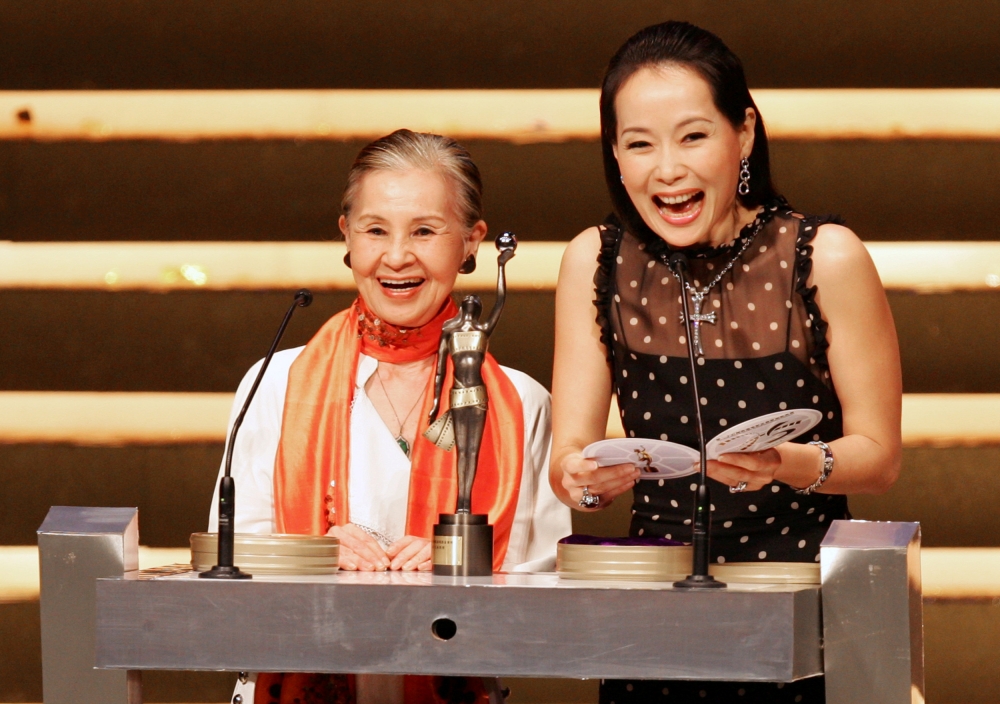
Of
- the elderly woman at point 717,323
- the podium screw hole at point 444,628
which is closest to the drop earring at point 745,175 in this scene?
the elderly woman at point 717,323

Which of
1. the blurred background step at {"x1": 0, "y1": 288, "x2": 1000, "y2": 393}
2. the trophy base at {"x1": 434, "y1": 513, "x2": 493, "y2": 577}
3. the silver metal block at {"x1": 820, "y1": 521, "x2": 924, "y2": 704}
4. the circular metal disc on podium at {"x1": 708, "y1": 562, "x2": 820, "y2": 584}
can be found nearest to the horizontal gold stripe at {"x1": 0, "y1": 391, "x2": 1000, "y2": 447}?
the blurred background step at {"x1": 0, "y1": 288, "x2": 1000, "y2": 393}

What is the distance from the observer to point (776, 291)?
214cm

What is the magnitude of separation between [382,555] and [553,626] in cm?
65

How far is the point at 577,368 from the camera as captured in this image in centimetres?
221

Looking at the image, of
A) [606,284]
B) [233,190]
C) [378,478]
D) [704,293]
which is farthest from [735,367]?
[233,190]

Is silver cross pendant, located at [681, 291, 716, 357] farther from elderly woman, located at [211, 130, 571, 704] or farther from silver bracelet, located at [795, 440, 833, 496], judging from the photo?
elderly woman, located at [211, 130, 571, 704]

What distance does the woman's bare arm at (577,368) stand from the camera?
214cm

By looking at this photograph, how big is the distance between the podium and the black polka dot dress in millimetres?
559

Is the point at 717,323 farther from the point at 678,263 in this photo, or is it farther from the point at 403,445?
the point at 403,445

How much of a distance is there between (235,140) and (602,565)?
8.18ft

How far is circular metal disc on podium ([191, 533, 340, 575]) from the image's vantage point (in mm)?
1729

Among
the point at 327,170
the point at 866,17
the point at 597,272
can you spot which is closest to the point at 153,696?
the point at 327,170

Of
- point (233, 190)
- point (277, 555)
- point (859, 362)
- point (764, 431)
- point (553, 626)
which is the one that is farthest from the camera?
point (233, 190)

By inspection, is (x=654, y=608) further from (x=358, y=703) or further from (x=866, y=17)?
(x=866, y=17)
